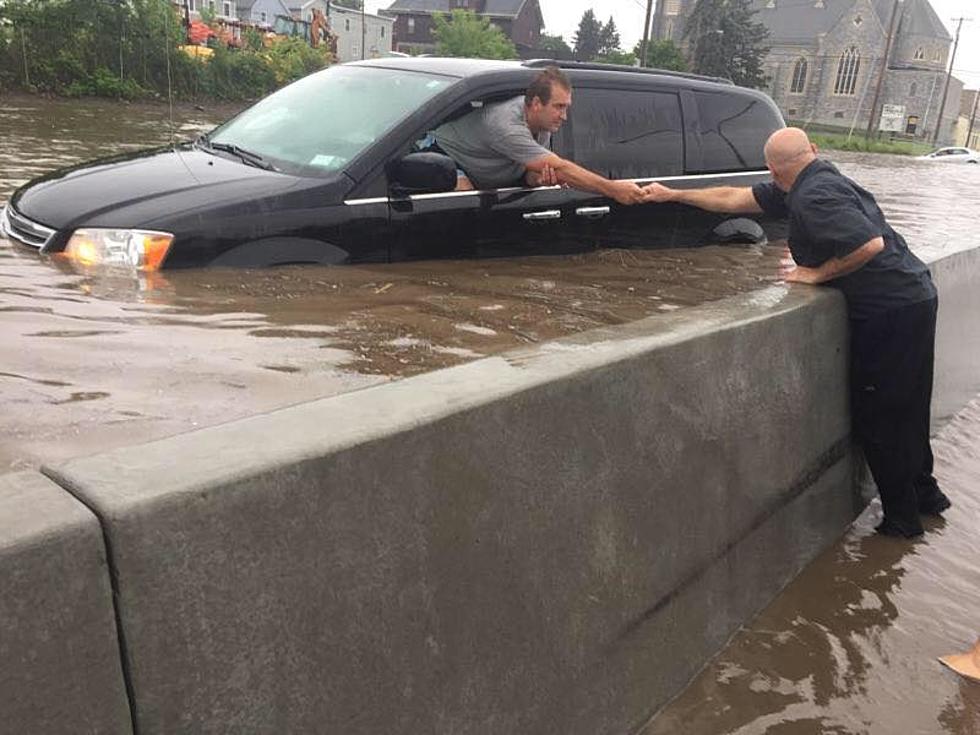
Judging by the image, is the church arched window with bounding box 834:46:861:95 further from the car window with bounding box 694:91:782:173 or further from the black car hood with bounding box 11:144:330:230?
the black car hood with bounding box 11:144:330:230

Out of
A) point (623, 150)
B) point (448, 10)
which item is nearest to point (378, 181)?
point (623, 150)

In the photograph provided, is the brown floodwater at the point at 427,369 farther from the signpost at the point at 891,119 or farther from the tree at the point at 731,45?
the signpost at the point at 891,119

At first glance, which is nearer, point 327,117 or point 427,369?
point 427,369

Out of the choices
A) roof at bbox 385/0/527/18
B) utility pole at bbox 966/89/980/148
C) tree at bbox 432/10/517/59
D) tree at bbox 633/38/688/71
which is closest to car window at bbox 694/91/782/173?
tree at bbox 633/38/688/71

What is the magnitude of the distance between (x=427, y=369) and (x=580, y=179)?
107 inches

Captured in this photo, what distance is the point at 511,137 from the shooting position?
212 inches

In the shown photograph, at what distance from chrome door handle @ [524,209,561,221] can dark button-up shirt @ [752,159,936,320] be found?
5.04ft

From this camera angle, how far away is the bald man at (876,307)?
468 cm

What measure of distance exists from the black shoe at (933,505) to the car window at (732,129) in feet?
9.46

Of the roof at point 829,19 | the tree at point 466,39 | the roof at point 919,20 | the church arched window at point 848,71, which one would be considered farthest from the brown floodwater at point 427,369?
Answer: the roof at point 919,20

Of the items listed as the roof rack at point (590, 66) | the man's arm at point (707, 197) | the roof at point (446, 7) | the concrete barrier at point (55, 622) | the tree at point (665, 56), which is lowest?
the concrete barrier at point (55, 622)

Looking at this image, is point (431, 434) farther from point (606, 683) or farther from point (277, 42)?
point (277, 42)

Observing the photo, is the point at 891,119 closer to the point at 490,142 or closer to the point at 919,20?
the point at 919,20

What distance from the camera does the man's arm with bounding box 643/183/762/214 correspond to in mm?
6012
